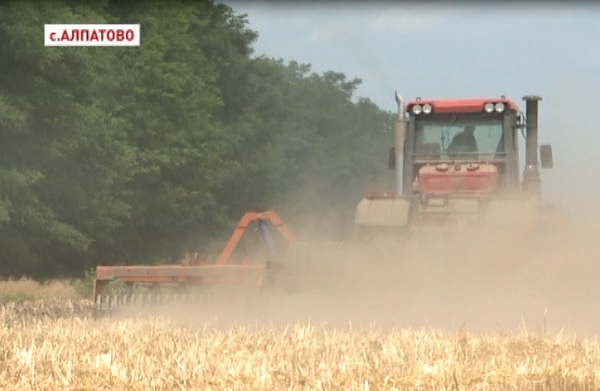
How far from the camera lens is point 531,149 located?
1617cm

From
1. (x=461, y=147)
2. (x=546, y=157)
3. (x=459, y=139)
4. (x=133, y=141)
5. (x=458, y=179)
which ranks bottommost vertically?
(x=458, y=179)

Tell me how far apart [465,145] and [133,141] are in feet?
63.2

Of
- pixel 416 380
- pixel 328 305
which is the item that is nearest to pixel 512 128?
pixel 328 305

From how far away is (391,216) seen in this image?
1566cm

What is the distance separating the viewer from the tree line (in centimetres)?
2417

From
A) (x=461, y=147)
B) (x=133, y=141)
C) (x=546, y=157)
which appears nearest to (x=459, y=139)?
(x=461, y=147)

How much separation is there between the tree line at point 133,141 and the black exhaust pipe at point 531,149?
4174mm

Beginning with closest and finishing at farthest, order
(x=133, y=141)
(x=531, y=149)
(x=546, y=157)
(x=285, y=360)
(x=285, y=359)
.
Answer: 1. (x=285, y=360)
2. (x=285, y=359)
3. (x=546, y=157)
4. (x=531, y=149)
5. (x=133, y=141)

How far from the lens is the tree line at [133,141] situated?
79.3ft

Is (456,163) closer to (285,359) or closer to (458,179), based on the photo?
(458,179)

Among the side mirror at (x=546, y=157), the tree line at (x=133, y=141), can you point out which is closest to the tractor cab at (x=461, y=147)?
the side mirror at (x=546, y=157)

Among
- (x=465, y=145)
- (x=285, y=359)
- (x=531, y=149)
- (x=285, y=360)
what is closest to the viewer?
(x=285, y=360)

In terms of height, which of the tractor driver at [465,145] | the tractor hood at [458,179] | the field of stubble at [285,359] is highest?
the tractor driver at [465,145]

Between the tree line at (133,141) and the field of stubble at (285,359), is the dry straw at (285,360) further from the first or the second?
the tree line at (133,141)
